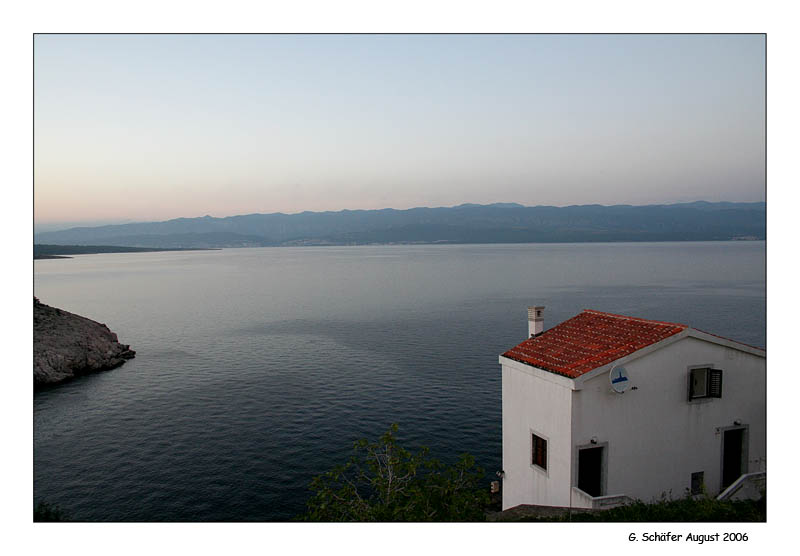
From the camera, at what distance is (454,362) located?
54.1 m

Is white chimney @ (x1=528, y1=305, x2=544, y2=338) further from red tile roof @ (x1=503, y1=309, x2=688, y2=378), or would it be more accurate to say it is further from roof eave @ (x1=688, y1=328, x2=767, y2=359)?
roof eave @ (x1=688, y1=328, x2=767, y2=359)

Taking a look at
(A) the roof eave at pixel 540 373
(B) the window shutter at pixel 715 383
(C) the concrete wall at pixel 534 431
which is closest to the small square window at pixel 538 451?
(C) the concrete wall at pixel 534 431

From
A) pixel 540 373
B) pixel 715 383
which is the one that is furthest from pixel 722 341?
pixel 540 373

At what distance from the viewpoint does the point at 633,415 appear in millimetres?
17172

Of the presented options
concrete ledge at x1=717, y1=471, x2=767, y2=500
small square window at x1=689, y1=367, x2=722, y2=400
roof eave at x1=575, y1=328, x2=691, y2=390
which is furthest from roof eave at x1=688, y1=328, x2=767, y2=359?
concrete ledge at x1=717, y1=471, x2=767, y2=500

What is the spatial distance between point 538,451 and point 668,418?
4.39 m

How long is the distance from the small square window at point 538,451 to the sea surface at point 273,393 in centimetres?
1245

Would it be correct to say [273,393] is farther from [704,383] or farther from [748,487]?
[748,487]

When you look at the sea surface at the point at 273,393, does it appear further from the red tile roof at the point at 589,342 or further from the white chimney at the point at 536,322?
the red tile roof at the point at 589,342

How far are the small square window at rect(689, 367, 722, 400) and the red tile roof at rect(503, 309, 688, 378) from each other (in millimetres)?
Answer: 1668

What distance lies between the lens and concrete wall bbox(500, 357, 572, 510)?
16859 millimetres
